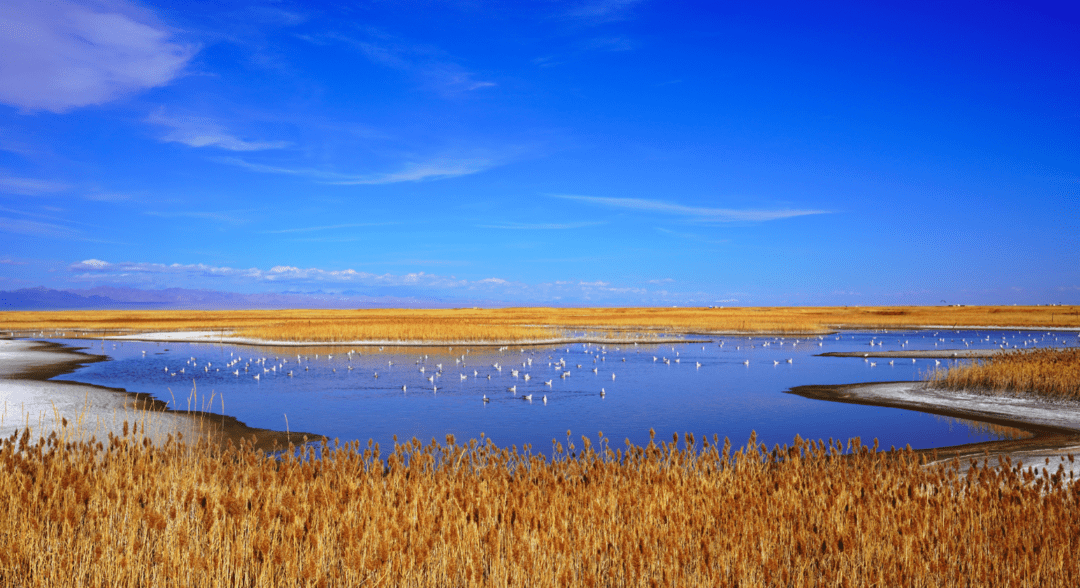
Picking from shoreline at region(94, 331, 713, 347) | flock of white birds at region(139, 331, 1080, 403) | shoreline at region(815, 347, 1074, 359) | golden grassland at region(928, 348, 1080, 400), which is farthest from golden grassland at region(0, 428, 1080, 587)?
shoreline at region(94, 331, 713, 347)

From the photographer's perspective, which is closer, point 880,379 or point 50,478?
point 50,478

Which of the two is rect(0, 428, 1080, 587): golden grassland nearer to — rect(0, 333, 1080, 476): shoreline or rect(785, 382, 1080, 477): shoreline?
rect(785, 382, 1080, 477): shoreline

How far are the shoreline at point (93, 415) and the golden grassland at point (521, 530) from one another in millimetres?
1889

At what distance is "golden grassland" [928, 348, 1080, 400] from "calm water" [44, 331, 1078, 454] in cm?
451

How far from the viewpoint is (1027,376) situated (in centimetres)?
2114

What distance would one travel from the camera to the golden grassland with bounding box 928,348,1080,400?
20.1 meters

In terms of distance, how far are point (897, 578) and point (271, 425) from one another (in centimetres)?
1520

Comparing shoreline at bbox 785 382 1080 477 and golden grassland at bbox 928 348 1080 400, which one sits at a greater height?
golden grassland at bbox 928 348 1080 400

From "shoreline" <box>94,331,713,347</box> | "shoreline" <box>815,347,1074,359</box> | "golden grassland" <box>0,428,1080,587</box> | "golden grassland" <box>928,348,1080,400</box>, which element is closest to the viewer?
"golden grassland" <box>0,428,1080,587</box>

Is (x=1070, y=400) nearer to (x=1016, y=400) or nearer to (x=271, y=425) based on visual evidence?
(x=1016, y=400)

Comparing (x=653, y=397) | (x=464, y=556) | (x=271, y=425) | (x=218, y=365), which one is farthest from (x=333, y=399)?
(x=464, y=556)

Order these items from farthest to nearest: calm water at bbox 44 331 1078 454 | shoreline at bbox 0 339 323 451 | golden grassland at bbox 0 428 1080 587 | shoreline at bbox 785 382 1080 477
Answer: calm water at bbox 44 331 1078 454
shoreline at bbox 0 339 323 451
shoreline at bbox 785 382 1080 477
golden grassland at bbox 0 428 1080 587

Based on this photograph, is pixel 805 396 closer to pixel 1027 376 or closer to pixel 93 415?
pixel 1027 376

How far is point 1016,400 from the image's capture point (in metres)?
20.2
